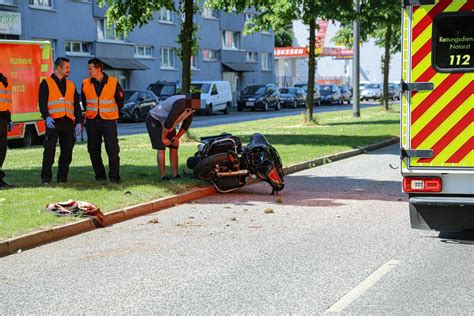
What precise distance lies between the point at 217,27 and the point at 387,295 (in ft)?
183

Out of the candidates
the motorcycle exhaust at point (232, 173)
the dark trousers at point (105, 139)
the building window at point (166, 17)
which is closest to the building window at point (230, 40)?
the building window at point (166, 17)

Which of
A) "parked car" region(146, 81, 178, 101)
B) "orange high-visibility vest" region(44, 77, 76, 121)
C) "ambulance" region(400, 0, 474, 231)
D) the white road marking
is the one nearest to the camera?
the white road marking

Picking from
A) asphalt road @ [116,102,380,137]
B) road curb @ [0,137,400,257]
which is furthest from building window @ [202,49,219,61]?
road curb @ [0,137,400,257]

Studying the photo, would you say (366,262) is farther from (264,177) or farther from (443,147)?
(264,177)

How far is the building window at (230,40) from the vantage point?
63.6 meters

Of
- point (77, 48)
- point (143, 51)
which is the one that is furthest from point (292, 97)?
point (77, 48)

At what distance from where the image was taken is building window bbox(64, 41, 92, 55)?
147ft

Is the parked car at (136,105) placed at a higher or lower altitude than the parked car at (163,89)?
lower

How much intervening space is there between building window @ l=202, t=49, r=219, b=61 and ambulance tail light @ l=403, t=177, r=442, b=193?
5205 cm

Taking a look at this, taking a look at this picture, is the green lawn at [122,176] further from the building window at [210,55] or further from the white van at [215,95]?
the building window at [210,55]

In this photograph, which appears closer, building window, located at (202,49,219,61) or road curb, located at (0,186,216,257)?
road curb, located at (0,186,216,257)

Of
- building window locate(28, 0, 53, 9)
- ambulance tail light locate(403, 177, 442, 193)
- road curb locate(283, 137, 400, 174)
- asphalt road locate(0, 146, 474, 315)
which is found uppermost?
building window locate(28, 0, 53, 9)

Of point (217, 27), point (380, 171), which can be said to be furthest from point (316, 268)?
point (217, 27)

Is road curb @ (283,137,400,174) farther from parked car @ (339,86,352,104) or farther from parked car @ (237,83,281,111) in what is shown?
parked car @ (339,86,352,104)
